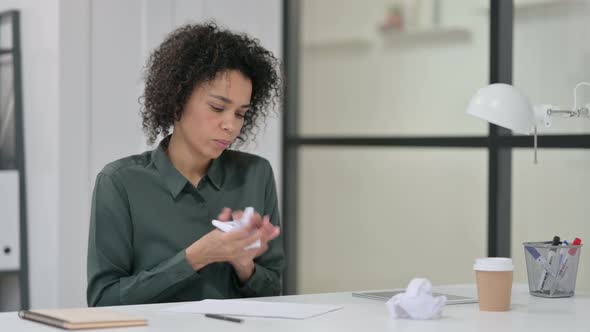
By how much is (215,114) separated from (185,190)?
207 mm

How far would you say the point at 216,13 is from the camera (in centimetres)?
395

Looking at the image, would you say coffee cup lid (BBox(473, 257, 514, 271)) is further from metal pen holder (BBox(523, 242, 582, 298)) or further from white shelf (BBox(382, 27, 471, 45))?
white shelf (BBox(382, 27, 471, 45))

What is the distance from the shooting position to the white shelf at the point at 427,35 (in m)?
3.48

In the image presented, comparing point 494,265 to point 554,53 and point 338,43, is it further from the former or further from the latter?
point 338,43

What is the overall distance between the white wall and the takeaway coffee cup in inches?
78.3

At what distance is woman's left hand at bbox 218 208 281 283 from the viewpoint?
2006 mm

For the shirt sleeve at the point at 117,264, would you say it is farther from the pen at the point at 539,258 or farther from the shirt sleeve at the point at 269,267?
the pen at the point at 539,258

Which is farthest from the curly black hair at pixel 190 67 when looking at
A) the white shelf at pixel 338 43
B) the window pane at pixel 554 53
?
the white shelf at pixel 338 43

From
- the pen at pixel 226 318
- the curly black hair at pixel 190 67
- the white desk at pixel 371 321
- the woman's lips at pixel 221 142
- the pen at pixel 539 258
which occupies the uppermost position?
the curly black hair at pixel 190 67

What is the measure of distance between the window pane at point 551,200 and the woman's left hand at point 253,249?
1216 millimetres

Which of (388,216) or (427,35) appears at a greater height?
(427,35)

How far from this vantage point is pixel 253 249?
6.91ft

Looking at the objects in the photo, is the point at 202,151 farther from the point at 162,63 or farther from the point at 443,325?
the point at 443,325

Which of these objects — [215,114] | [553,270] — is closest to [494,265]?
[553,270]
